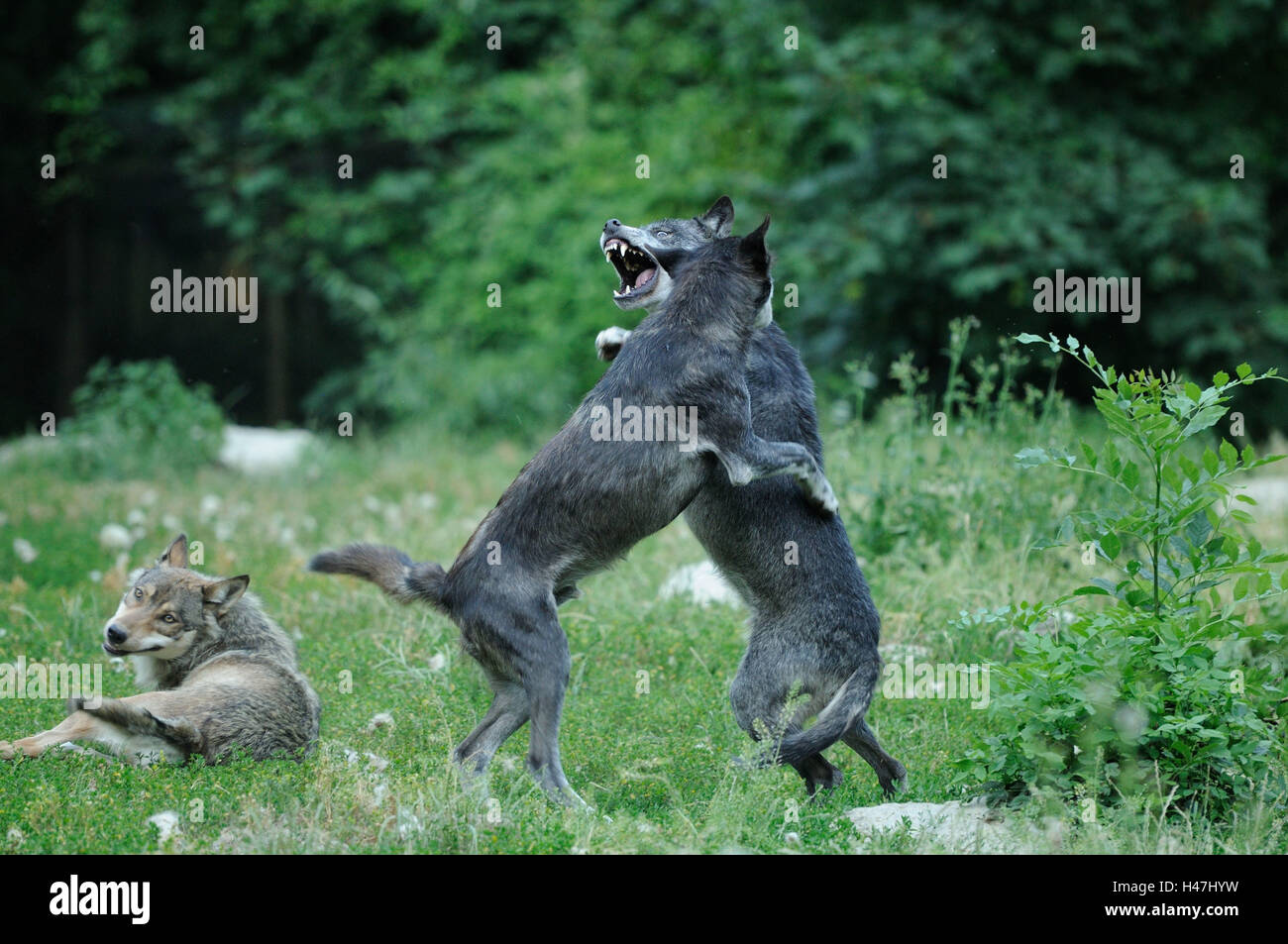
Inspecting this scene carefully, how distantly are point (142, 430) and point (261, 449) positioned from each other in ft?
4.57

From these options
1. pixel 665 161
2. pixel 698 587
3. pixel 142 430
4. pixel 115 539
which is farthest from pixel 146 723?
pixel 665 161

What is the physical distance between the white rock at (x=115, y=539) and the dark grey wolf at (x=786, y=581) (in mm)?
4458

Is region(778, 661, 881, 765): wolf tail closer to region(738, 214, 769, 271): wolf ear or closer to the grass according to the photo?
the grass

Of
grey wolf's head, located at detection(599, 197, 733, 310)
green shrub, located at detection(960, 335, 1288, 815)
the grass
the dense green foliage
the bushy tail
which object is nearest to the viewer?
the grass

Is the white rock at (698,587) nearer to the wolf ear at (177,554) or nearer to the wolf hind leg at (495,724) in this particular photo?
the wolf hind leg at (495,724)

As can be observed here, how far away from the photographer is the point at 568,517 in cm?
523

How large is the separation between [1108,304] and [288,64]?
11102mm

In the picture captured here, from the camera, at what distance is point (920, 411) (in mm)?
8227

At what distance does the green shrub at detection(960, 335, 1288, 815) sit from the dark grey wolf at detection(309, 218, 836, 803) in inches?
48.1

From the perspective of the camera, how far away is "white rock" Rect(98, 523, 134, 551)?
8.84m

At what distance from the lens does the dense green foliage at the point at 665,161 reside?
1330 centimetres

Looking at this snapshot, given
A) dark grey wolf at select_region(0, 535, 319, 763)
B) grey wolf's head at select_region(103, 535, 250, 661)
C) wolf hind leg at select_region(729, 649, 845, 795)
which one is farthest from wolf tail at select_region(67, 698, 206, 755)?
wolf hind leg at select_region(729, 649, 845, 795)

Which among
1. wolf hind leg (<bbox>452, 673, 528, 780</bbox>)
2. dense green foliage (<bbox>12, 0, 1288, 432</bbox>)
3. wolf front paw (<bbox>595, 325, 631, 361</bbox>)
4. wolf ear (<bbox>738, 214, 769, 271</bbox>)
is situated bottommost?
wolf hind leg (<bbox>452, 673, 528, 780</bbox>)

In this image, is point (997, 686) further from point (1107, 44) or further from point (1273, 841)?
point (1107, 44)
